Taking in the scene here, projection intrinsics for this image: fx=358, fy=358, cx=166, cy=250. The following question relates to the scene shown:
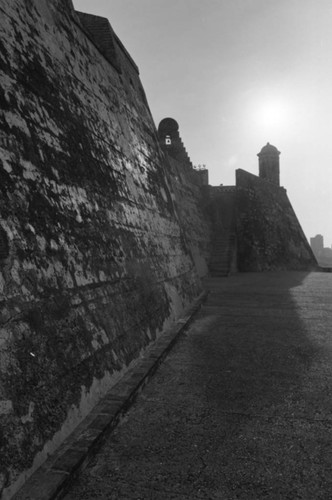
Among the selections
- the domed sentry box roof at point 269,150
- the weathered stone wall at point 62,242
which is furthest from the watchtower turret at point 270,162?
the weathered stone wall at point 62,242

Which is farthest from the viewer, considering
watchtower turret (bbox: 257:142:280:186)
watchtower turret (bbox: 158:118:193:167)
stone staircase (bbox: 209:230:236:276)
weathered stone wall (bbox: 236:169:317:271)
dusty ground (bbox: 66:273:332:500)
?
watchtower turret (bbox: 257:142:280:186)

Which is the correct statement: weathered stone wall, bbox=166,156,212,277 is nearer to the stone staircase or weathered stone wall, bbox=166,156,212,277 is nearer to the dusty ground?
the stone staircase

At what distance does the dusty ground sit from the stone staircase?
32.6 feet

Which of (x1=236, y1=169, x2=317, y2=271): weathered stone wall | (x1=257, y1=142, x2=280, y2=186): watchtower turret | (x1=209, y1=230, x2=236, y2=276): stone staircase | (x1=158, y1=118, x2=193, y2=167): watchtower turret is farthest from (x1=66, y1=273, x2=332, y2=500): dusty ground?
(x1=257, y1=142, x2=280, y2=186): watchtower turret

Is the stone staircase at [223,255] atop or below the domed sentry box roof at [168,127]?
below

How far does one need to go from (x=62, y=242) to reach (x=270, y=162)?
1037 inches

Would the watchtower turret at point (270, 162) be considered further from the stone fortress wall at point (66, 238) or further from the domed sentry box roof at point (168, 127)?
the stone fortress wall at point (66, 238)

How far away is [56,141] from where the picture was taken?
3066 millimetres

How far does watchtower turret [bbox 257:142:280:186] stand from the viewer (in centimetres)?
2661

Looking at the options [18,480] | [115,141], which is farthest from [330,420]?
[115,141]

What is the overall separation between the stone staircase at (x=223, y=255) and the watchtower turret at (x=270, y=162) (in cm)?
1110

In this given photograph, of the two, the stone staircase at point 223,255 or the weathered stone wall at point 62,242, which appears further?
the stone staircase at point 223,255

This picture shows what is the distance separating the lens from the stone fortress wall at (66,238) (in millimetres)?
1902

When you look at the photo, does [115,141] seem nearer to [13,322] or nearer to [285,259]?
[13,322]
